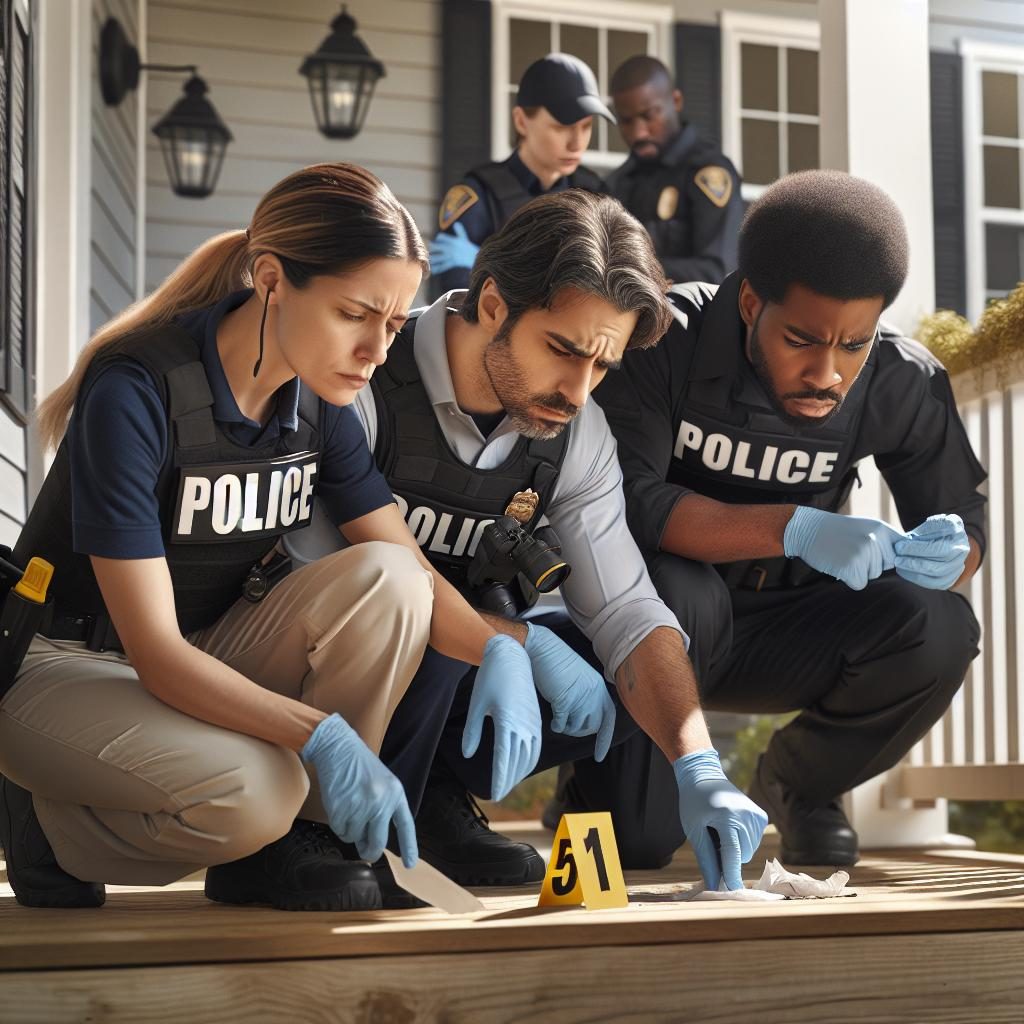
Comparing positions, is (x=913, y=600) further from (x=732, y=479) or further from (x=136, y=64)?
(x=136, y=64)

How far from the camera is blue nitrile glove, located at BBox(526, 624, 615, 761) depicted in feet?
6.99

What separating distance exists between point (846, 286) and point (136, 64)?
140 inches

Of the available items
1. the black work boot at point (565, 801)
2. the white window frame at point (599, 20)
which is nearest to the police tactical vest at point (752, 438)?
the black work boot at point (565, 801)

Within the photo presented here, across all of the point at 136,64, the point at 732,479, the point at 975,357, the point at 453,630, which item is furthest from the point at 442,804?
the point at 136,64

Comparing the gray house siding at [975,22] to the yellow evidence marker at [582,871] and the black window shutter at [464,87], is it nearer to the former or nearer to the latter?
the black window shutter at [464,87]

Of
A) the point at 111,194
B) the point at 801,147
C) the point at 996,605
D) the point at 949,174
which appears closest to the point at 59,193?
the point at 111,194

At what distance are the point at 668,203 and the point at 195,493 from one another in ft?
8.48

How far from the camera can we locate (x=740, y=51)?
6477 millimetres

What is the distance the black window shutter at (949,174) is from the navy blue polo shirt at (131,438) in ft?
17.0

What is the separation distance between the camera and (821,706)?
2729 mm

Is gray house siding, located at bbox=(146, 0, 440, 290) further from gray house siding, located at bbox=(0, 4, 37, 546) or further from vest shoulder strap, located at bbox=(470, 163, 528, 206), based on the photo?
gray house siding, located at bbox=(0, 4, 37, 546)

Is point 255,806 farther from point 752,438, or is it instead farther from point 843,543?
point 752,438

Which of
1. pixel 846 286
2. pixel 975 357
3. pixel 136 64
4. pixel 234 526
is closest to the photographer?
pixel 234 526

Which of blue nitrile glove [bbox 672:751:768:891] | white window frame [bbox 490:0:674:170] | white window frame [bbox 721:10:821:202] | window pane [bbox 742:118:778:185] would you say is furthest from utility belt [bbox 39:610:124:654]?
window pane [bbox 742:118:778:185]
